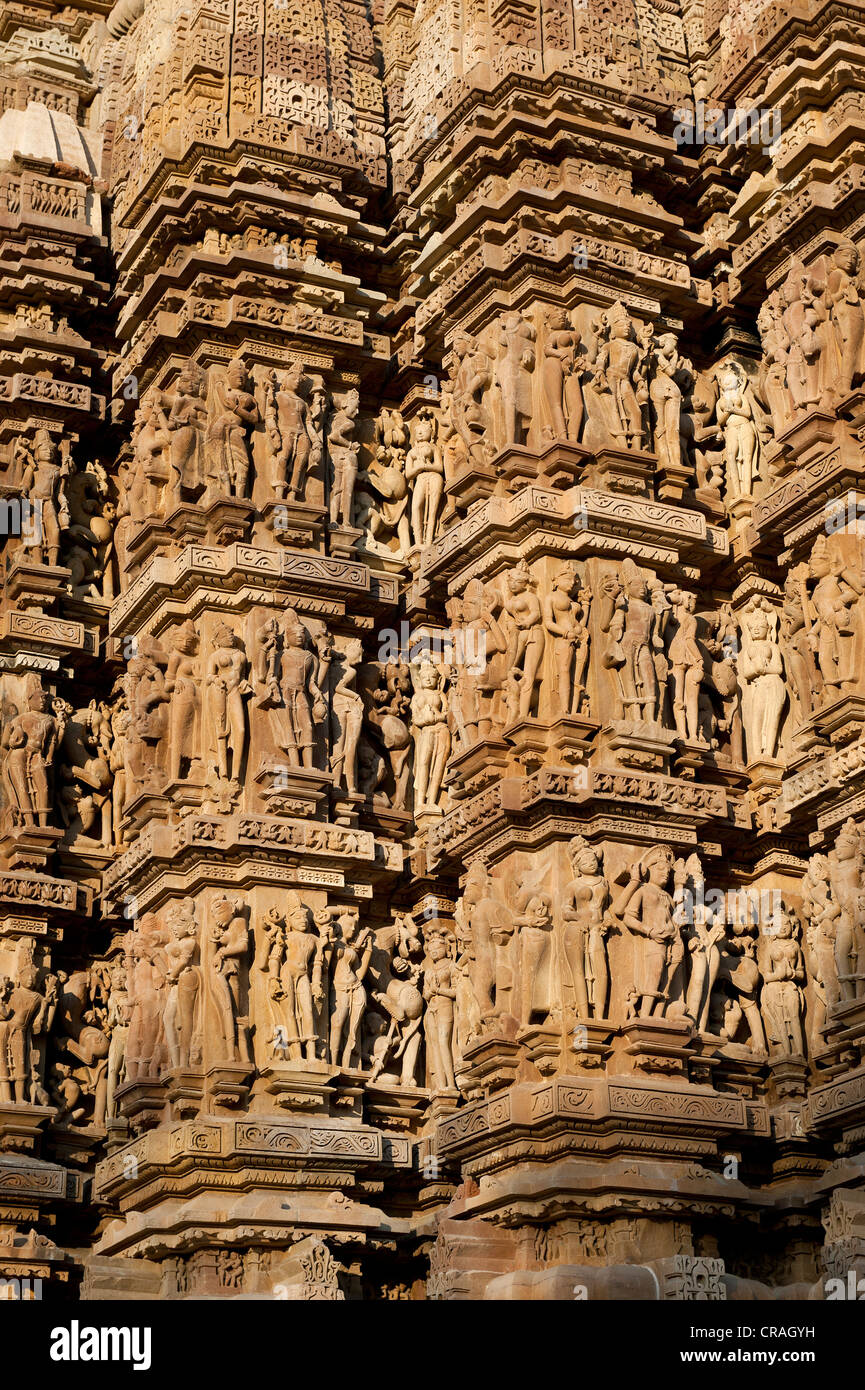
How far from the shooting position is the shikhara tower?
635 inches

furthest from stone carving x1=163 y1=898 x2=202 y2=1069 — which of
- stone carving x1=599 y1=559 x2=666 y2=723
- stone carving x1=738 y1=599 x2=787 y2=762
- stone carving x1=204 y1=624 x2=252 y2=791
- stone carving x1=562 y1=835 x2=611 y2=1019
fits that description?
stone carving x1=738 y1=599 x2=787 y2=762

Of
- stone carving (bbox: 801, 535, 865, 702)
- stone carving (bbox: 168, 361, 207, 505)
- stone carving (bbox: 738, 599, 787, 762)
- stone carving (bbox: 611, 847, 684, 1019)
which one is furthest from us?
stone carving (bbox: 168, 361, 207, 505)

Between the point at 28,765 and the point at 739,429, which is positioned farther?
the point at 739,429

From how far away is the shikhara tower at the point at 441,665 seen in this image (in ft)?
52.9

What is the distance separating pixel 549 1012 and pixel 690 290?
23.5 feet

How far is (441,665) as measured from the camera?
1902 centimetres

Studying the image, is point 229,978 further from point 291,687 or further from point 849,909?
point 849,909

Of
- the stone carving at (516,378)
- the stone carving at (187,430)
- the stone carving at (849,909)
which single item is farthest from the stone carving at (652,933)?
the stone carving at (187,430)

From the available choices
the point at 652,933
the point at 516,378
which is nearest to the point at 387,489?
the point at 516,378

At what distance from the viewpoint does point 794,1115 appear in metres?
16.2

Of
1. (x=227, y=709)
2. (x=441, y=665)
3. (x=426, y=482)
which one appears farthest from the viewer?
(x=426, y=482)

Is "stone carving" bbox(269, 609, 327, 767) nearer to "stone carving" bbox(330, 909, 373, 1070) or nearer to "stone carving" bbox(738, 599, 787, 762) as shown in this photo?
"stone carving" bbox(330, 909, 373, 1070)

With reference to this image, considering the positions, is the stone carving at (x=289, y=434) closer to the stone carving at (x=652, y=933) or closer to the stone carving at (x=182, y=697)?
the stone carving at (x=182, y=697)

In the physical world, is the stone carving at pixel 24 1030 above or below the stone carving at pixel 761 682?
below
